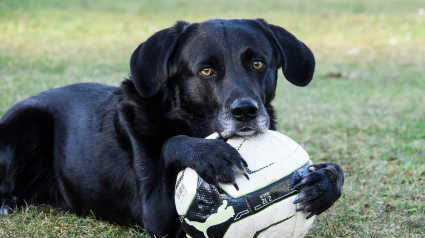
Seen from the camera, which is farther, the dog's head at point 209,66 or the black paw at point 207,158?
the dog's head at point 209,66

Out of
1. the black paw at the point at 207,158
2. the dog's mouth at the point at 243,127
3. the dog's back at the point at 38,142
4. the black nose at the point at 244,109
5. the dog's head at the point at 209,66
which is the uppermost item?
the dog's head at the point at 209,66

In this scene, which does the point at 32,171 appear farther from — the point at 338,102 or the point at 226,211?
the point at 338,102

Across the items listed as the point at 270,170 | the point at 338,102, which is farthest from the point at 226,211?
the point at 338,102

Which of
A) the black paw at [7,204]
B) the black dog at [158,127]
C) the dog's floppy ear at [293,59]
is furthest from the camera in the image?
the black paw at [7,204]

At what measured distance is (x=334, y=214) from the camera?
11.6ft

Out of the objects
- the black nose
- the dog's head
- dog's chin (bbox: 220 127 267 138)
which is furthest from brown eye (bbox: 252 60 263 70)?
dog's chin (bbox: 220 127 267 138)

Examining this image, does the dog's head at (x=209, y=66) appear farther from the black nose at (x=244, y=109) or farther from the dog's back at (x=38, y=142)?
the dog's back at (x=38, y=142)

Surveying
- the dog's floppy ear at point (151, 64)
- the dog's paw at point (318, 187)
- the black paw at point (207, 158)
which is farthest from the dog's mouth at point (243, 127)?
the dog's floppy ear at point (151, 64)

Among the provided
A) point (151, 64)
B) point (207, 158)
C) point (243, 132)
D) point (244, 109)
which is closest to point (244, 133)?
point (243, 132)

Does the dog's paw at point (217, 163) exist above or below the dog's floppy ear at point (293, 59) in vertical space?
below

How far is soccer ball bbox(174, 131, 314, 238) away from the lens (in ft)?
8.07

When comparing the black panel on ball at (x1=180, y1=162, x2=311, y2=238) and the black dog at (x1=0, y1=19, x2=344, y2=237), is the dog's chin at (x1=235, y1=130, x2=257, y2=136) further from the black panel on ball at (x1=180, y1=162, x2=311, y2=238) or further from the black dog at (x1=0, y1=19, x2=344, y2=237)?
the black panel on ball at (x1=180, y1=162, x2=311, y2=238)

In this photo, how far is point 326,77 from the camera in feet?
34.9

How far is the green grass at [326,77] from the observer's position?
3.55 metres
